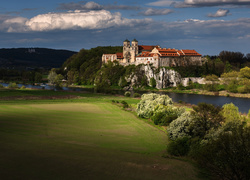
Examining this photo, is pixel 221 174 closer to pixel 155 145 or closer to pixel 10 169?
pixel 155 145

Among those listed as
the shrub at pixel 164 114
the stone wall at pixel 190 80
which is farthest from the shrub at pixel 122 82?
the shrub at pixel 164 114

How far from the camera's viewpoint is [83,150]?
31078 mm

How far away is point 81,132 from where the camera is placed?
1581 inches

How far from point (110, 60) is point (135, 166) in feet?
457

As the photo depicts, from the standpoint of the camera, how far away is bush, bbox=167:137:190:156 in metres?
32.0

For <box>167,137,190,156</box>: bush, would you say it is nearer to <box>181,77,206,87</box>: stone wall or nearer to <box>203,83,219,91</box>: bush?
<box>203,83,219,91</box>: bush

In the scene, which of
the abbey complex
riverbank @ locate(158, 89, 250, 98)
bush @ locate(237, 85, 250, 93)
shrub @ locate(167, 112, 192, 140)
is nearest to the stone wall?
riverbank @ locate(158, 89, 250, 98)

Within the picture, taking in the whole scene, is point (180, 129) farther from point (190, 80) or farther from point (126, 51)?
point (126, 51)

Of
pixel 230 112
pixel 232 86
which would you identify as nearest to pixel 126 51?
pixel 232 86

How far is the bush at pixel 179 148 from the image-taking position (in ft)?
105

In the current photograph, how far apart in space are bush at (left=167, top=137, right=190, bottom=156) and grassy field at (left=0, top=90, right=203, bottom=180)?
4.51 ft

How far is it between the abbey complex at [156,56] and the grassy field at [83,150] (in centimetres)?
9955

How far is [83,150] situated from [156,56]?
4600 inches

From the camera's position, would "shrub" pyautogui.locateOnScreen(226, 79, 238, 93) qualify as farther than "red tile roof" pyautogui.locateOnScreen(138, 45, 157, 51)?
No
